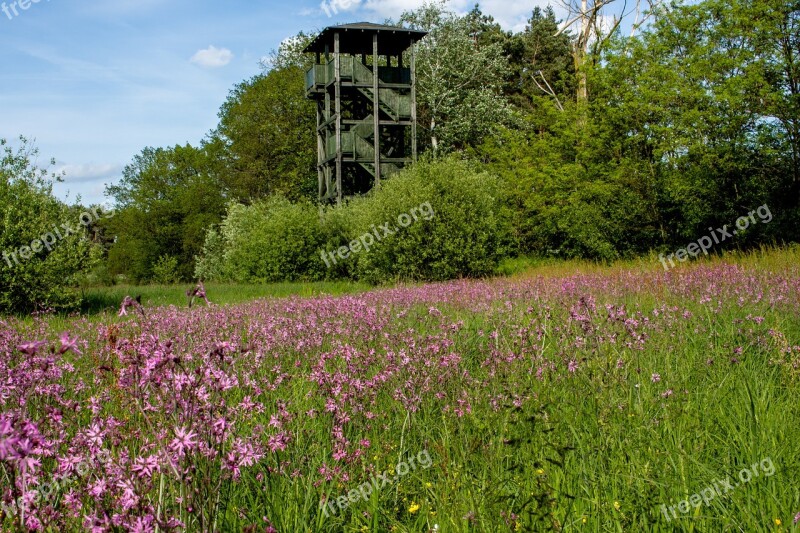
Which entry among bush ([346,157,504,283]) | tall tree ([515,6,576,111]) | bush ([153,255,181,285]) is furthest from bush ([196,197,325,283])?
tall tree ([515,6,576,111])

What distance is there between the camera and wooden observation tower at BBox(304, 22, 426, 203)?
97.8 ft

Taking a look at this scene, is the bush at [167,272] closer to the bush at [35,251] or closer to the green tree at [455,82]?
the green tree at [455,82]

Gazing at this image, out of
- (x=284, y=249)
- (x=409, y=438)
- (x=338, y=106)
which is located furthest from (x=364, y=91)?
(x=409, y=438)

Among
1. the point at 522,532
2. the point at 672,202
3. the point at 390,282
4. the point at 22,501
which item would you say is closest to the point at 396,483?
the point at 522,532

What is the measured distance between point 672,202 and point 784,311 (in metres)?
14.1

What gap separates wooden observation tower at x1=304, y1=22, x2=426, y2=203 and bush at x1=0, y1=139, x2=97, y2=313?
14.7 metres

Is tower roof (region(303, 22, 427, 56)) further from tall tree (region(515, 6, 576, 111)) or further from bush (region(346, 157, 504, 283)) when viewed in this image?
tall tree (region(515, 6, 576, 111))

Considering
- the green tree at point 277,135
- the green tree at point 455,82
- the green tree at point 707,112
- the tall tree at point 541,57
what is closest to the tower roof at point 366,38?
the green tree at point 455,82

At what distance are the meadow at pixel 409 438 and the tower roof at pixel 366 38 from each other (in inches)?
1011

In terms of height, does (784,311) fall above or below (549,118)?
below

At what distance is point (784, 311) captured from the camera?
732cm

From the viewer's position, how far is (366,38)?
31.8 m

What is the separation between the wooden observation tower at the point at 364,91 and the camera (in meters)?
29.8

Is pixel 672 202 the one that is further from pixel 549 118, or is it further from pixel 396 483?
pixel 396 483
